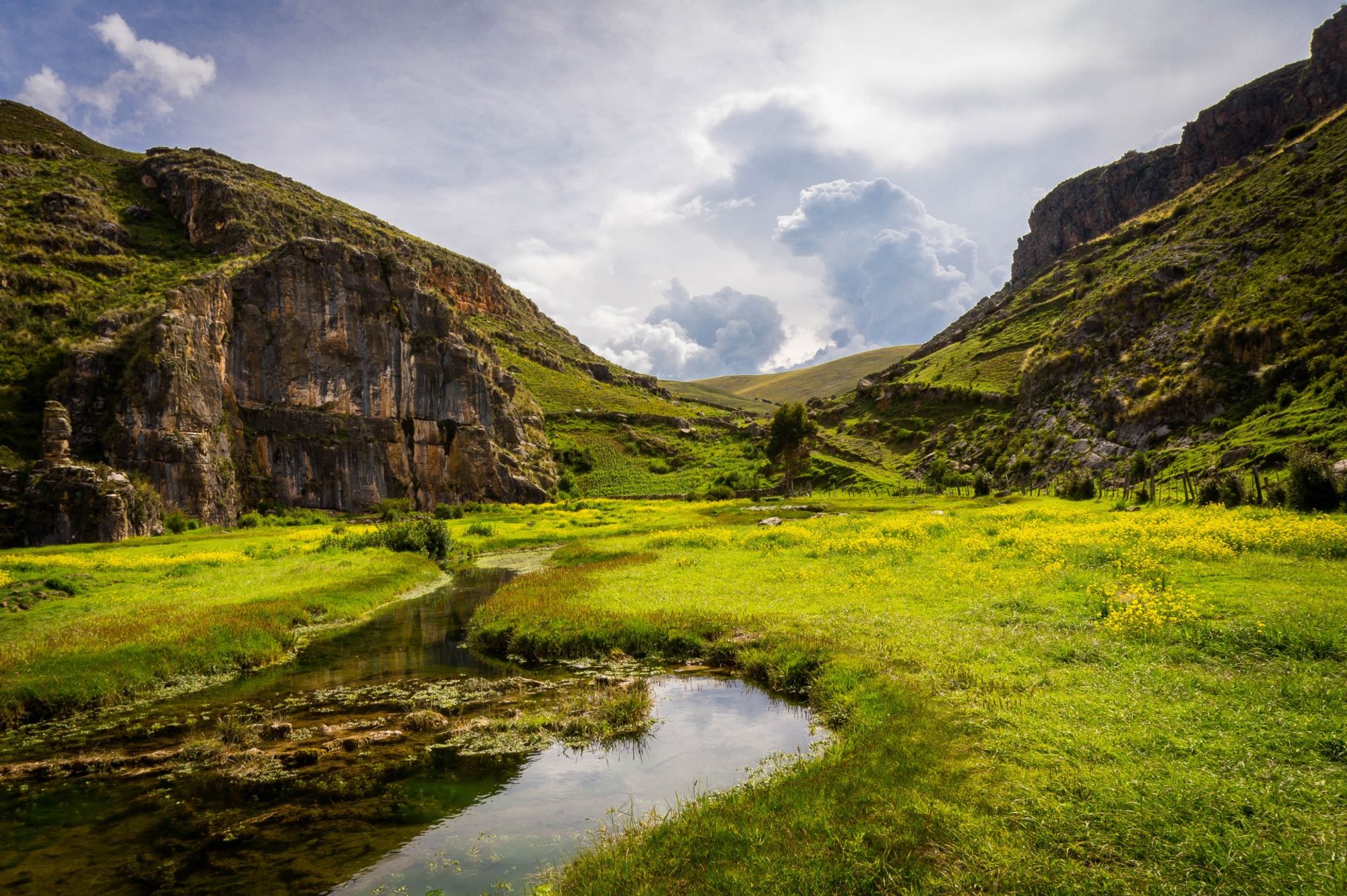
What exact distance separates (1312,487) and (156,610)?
53.8m

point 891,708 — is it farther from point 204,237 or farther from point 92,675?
point 204,237

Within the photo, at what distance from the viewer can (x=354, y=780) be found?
1216 cm

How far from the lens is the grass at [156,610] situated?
18281mm

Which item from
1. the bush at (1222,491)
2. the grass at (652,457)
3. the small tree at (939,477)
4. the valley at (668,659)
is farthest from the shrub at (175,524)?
the small tree at (939,477)

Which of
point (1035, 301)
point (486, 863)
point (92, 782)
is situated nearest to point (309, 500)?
point (92, 782)

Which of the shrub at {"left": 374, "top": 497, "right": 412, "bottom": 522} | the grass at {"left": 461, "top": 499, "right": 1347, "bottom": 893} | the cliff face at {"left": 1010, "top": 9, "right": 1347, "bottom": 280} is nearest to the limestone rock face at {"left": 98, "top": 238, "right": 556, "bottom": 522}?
the shrub at {"left": 374, "top": 497, "right": 412, "bottom": 522}

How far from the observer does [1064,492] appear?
202 ft

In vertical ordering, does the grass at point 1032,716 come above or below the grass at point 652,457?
below

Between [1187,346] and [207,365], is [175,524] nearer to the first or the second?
[207,365]

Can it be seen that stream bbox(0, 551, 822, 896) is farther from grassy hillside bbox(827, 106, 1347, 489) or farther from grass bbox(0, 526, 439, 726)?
grassy hillside bbox(827, 106, 1347, 489)

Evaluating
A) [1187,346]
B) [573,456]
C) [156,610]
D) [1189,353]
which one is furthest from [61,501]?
[1187,346]

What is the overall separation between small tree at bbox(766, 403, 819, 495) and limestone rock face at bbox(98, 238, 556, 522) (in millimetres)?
42642

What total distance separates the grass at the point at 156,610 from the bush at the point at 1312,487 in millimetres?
47461

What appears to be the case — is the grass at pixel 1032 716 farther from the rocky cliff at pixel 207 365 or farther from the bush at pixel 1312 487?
the rocky cliff at pixel 207 365
